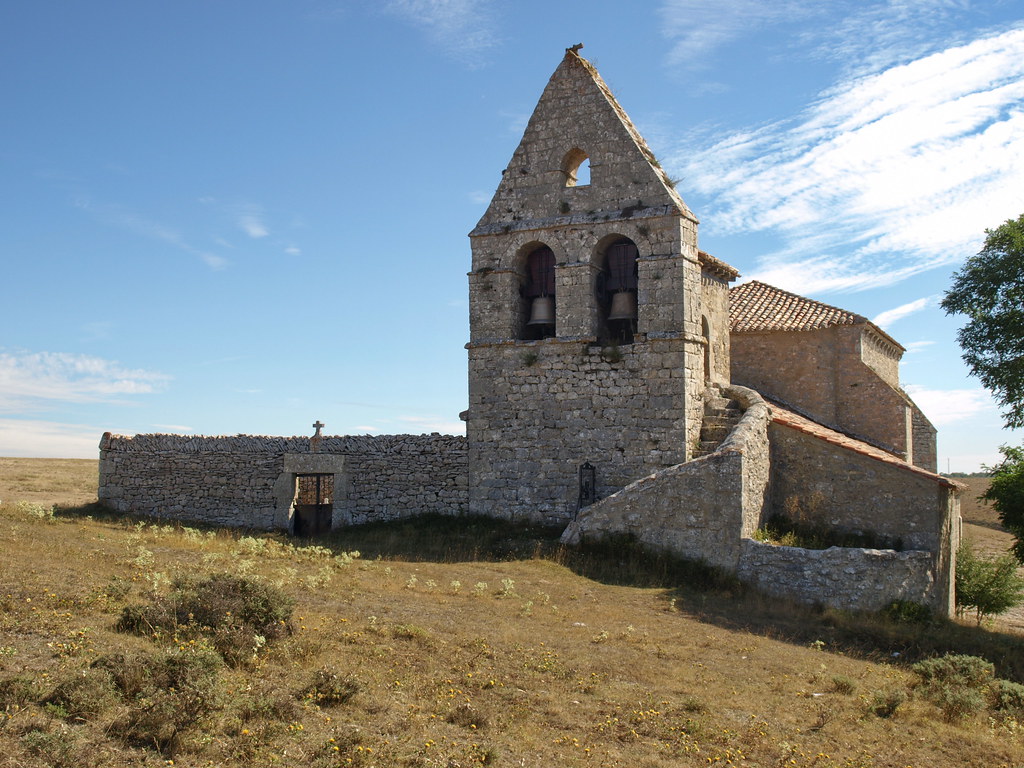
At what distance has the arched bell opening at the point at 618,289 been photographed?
1789 centimetres

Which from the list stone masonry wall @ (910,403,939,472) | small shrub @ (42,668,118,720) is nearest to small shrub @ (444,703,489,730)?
small shrub @ (42,668,118,720)

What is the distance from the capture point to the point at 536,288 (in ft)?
61.9

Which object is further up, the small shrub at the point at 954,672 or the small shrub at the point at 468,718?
the small shrub at the point at 468,718

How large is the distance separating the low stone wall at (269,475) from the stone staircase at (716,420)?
517 cm

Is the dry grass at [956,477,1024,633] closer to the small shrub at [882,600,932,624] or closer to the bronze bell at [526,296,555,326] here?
the small shrub at [882,600,932,624]

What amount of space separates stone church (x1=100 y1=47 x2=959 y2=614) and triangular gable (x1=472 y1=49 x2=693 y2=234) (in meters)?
0.05

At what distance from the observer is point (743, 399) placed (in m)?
17.6

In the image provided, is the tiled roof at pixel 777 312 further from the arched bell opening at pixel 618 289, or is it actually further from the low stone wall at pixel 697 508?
the low stone wall at pixel 697 508

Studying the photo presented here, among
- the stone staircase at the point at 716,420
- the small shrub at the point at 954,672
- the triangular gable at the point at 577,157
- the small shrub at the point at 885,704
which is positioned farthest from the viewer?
the triangular gable at the point at 577,157

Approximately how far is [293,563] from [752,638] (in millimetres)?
7496

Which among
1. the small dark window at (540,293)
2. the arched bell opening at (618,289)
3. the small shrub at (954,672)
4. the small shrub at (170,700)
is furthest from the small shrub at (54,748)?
the small dark window at (540,293)

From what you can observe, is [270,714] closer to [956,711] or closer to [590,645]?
[590,645]

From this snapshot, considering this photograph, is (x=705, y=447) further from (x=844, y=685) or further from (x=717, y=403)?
(x=844, y=685)

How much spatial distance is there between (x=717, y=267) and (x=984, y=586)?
903cm
